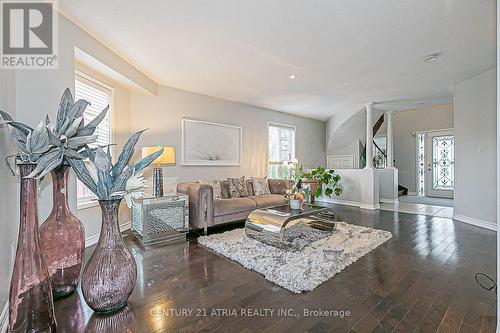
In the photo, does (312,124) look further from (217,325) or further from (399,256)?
(217,325)

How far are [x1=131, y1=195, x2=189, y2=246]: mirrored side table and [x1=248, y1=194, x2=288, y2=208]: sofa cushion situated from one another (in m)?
1.31

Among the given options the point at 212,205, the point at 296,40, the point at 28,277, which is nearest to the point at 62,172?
the point at 28,277

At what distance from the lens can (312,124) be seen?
7.46 metres

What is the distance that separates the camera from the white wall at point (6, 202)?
1467 mm

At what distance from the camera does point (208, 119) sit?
4.97 metres

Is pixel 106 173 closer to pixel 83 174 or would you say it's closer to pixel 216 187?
pixel 83 174

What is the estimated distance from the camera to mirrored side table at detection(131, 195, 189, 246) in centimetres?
317

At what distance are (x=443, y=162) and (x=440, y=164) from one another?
11cm

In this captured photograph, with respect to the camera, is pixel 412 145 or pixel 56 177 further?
pixel 412 145

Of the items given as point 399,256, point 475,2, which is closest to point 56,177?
point 399,256

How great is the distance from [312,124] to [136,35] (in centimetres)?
581

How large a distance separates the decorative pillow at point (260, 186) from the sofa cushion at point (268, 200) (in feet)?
0.45

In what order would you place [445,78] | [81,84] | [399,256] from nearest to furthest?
1. [399,256]
2. [81,84]
3. [445,78]

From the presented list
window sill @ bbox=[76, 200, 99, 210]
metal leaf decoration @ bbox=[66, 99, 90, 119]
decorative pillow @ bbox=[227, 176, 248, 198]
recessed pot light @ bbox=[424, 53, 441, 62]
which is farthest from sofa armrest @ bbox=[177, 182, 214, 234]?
recessed pot light @ bbox=[424, 53, 441, 62]
